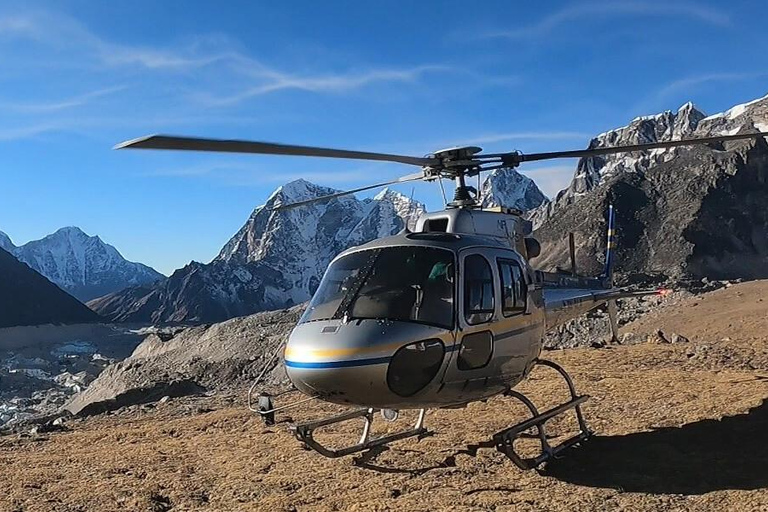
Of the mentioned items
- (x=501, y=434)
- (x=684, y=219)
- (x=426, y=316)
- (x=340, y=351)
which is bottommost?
(x=501, y=434)

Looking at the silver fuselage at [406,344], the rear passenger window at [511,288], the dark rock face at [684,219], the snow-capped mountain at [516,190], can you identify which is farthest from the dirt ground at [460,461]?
the snow-capped mountain at [516,190]

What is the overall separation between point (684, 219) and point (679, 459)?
66.6 meters

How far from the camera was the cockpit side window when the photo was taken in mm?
7152

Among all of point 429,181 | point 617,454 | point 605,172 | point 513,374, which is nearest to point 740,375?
point 617,454

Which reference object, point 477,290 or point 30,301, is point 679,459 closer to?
point 477,290

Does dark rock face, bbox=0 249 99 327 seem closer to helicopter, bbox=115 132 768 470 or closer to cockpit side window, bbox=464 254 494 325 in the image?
helicopter, bbox=115 132 768 470

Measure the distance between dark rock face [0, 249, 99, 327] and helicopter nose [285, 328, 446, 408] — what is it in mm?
120235

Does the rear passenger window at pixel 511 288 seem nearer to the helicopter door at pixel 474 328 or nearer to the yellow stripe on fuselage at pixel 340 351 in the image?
the helicopter door at pixel 474 328

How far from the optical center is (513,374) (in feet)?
26.1

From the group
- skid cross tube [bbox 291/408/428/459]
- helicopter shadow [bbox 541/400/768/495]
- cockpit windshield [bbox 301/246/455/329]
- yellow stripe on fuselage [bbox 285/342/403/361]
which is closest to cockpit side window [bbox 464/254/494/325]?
cockpit windshield [bbox 301/246/455/329]

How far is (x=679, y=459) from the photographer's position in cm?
757

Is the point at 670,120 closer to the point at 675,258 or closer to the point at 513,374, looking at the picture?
the point at 675,258

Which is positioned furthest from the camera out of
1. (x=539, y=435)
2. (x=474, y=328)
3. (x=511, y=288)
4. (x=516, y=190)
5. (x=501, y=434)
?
(x=516, y=190)

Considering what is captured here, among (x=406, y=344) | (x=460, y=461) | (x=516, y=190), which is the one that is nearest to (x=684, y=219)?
(x=460, y=461)
